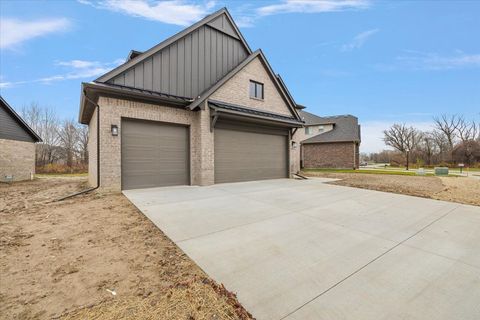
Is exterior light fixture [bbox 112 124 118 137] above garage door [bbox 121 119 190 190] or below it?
above

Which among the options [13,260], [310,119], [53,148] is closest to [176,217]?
[13,260]

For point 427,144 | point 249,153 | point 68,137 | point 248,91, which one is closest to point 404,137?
point 427,144

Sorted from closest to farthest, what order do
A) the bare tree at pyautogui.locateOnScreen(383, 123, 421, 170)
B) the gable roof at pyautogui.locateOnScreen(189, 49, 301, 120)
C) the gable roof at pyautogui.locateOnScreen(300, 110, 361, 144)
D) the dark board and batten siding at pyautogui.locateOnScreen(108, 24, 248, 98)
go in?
the dark board and batten siding at pyautogui.locateOnScreen(108, 24, 248, 98)
the gable roof at pyautogui.locateOnScreen(189, 49, 301, 120)
the gable roof at pyautogui.locateOnScreen(300, 110, 361, 144)
the bare tree at pyautogui.locateOnScreen(383, 123, 421, 170)

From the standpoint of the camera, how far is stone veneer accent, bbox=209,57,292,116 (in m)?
10.4

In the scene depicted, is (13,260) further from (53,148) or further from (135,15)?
(53,148)

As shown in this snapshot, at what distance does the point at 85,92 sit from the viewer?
7.47 metres

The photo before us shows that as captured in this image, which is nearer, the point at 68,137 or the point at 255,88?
the point at 255,88

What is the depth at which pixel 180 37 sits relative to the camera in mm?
9375

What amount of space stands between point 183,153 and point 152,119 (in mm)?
1987

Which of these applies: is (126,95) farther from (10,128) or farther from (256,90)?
(10,128)

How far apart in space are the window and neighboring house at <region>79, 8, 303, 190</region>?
6 cm

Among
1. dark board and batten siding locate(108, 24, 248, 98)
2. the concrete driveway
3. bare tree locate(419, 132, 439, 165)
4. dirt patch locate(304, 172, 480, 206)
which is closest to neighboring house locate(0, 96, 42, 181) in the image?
dark board and batten siding locate(108, 24, 248, 98)

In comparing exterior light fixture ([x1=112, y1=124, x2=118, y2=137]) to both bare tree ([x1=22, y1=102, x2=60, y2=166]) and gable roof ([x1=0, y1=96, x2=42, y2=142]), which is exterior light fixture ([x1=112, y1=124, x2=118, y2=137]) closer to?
gable roof ([x1=0, y1=96, x2=42, y2=142])

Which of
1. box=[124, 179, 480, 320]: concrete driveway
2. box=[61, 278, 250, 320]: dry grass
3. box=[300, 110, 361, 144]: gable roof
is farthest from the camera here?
box=[300, 110, 361, 144]: gable roof
